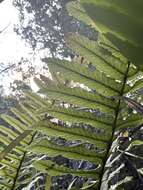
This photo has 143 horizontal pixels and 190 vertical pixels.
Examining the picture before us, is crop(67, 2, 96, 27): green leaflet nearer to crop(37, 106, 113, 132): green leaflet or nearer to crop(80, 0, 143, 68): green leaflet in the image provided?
crop(37, 106, 113, 132): green leaflet

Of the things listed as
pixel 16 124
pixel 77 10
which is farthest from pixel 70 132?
pixel 16 124

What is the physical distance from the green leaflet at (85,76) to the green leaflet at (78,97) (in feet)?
0.04

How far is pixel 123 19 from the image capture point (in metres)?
0.23

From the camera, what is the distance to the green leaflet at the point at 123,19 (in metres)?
→ 0.23

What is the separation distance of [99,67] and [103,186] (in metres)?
0.17

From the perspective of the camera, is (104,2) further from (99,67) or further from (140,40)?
(99,67)

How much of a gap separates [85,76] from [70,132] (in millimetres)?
80

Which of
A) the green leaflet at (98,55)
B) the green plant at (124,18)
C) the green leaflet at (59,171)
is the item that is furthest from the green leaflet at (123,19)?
the green leaflet at (59,171)

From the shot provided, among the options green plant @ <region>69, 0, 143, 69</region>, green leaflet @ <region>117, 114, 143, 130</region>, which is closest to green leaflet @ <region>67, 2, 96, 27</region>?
green leaflet @ <region>117, 114, 143, 130</region>

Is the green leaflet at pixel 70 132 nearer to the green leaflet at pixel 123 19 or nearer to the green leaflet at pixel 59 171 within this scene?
the green leaflet at pixel 59 171

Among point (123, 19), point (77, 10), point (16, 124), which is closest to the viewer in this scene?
point (123, 19)

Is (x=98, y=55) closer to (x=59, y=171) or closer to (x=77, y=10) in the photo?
(x=77, y=10)

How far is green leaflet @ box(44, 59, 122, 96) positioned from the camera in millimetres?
531

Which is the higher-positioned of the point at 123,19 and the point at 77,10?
the point at 77,10
